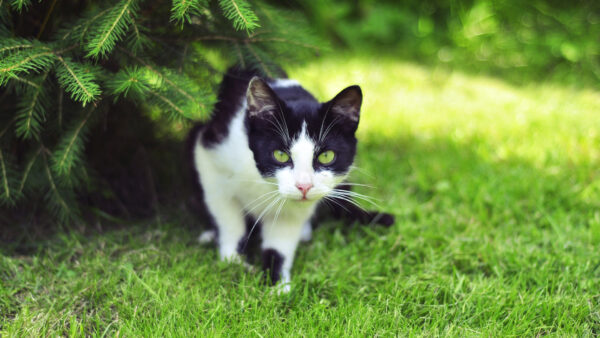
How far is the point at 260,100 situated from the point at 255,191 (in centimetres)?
40

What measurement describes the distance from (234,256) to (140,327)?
555 millimetres

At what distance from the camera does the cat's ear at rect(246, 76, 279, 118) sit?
1.73m

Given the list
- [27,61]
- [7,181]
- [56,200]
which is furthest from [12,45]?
[56,200]

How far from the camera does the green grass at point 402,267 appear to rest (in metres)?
1.69

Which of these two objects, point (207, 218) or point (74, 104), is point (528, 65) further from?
point (74, 104)

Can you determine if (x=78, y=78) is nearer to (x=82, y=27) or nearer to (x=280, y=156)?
(x=82, y=27)

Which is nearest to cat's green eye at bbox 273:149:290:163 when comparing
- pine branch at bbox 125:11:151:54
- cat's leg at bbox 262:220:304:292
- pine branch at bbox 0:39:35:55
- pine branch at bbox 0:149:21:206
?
cat's leg at bbox 262:220:304:292

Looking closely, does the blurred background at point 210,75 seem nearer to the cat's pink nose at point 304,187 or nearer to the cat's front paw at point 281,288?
the cat's pink nose at point 304,187

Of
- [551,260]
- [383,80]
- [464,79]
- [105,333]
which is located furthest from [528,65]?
[105,333]

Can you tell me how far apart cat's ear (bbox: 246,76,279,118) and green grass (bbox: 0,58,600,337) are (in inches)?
24.6

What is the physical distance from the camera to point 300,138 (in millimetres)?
1775

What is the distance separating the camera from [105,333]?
1.62 metres

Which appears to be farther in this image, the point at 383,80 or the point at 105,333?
the point at 383,80

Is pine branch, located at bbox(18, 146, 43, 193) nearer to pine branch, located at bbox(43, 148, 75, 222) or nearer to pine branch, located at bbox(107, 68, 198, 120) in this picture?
pine branch, located at bbox(43, 148, 75, 222)
